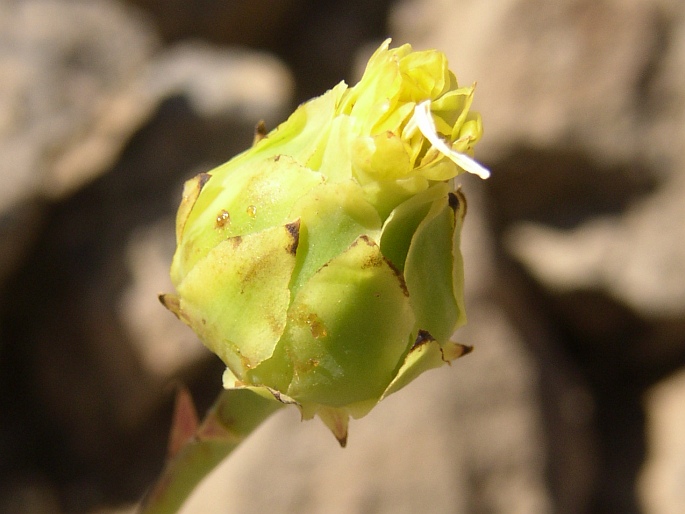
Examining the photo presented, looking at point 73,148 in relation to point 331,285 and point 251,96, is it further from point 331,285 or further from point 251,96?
point 331,285

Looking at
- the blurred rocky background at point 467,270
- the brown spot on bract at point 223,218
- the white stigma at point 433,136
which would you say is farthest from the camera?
the blurred rocky background at point 467,270

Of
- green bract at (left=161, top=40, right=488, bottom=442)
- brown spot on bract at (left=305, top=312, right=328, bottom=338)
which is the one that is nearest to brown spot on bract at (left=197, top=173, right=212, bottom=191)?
green bract at (left=161, top=40, right=488, bottom=442)

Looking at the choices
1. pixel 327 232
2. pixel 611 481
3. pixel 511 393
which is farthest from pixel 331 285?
pixel 611 481

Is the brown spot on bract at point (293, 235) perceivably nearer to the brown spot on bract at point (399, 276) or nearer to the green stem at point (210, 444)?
the brown spot on bract at point (399, 276)

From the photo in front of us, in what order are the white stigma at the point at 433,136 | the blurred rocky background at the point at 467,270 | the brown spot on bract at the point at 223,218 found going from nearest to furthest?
the white stigma at the point at 433,136
the brown spot on bract at the point at 223,218
the blurred rocky background at the point at 467,270

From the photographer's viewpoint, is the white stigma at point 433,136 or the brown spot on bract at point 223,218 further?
the brown spot on bract at point 223,218

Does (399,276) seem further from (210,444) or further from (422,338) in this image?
(210,444)

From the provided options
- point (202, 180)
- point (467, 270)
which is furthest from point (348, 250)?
point (467, 270)

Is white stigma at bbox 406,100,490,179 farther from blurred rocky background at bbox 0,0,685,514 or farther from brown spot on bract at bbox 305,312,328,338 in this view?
blurred rocky background at bbox 0,0,685,514

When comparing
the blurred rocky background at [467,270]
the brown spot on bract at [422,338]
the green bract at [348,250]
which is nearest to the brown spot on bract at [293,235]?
the green bract at [348,250]
